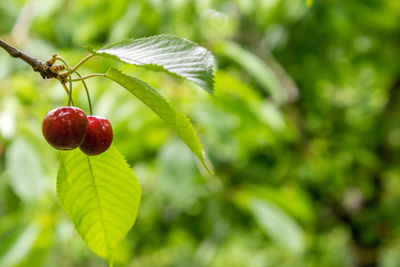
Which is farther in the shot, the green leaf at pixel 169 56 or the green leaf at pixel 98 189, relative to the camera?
the green leaf at pixel 98 189

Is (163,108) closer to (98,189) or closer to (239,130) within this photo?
(98,189)

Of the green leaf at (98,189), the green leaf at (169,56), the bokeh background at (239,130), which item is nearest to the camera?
the green leaf at (169,56)

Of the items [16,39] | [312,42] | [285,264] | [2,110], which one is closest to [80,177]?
[2,110]

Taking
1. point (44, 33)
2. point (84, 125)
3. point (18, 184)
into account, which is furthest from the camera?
point (44, 33)

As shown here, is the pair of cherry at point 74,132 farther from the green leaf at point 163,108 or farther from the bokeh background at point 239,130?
the bokeh background at point 239,130

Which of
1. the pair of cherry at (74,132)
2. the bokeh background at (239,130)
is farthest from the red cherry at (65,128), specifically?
the bokeh background at (239,130)

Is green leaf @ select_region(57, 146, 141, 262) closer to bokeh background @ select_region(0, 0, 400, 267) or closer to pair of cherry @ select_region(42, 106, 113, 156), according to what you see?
pair of cherry @ select_region(42, 106, 113, 156)

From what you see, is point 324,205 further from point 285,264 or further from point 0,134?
point 0,134
